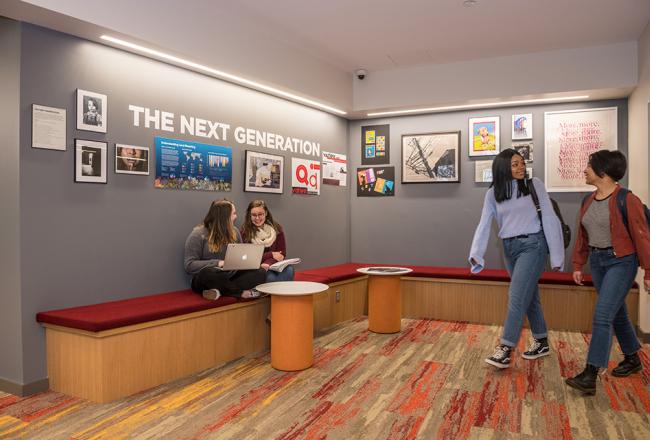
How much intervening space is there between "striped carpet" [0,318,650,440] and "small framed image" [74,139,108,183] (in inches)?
61.4

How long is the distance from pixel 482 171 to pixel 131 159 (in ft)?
13.8

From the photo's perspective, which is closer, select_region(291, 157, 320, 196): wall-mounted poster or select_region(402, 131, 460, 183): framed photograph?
select_region(291, 157, 320, 196): wall-mounted poster

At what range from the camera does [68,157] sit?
375 centimetres

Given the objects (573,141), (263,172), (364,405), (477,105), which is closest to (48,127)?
(263,172)

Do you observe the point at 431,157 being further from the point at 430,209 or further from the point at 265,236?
the point at 265,236

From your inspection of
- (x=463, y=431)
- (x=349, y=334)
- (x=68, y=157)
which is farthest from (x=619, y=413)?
(x=68, y=157)

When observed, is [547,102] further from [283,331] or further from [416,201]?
[283,331]

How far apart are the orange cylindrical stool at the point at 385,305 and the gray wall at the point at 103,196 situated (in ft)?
5.39

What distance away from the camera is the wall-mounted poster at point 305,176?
6.12 meters

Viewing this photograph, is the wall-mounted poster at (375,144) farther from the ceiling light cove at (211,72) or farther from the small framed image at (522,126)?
the small framed image at (522,126)

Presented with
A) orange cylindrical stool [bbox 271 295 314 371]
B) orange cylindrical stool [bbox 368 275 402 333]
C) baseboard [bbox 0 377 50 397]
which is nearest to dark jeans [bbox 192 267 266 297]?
orange cylindrical stool [bbox 271 295 314 371]

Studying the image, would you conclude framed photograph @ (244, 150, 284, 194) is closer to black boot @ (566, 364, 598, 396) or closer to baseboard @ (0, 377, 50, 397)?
baseboard @ (0, 377, 50, 397)

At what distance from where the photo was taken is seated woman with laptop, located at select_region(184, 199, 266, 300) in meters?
4.20

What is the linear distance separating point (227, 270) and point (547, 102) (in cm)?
434
